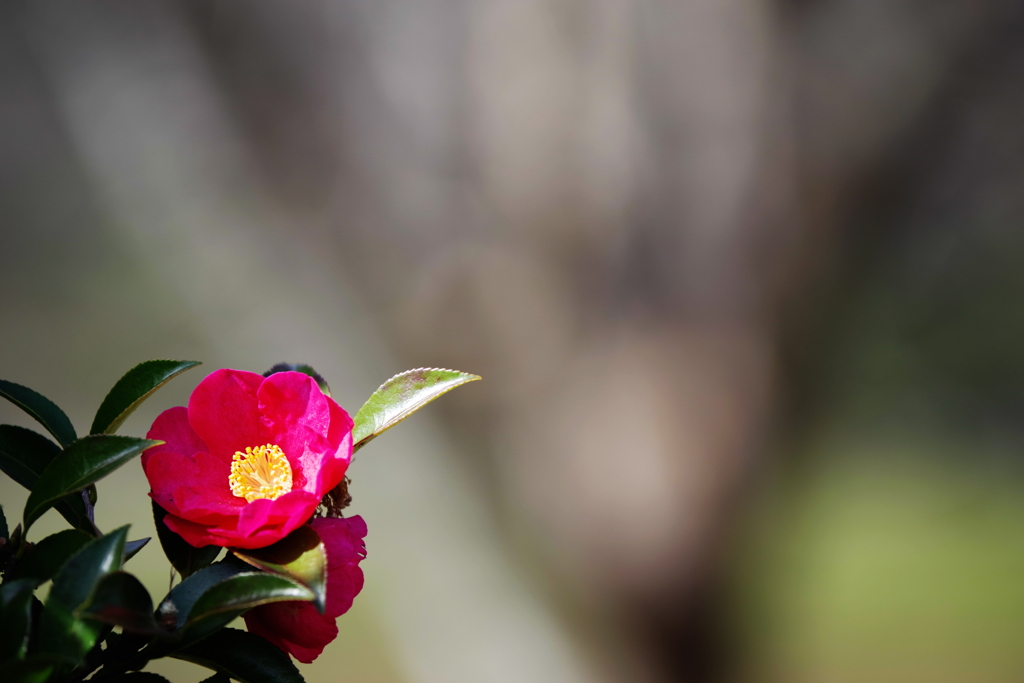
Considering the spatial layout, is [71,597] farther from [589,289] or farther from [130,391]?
[589,289]

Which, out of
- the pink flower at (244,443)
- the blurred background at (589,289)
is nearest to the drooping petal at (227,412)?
the pink flower at (244,443)

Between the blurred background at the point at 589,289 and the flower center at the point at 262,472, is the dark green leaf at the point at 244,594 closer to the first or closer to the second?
the flower center at the point at 262,472

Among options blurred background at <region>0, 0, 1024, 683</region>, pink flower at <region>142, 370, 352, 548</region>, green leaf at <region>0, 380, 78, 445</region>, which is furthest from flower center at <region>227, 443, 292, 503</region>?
blurred background at <region>0, 0, 1024, 683</region>

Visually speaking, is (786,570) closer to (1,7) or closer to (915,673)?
(915,673)

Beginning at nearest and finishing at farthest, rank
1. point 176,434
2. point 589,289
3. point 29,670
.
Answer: point 29,670, point 176,434, point 589,289

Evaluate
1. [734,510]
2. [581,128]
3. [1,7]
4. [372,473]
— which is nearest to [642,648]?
[734,510]

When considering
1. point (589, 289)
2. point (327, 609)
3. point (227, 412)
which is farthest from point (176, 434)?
point (589, 289)
